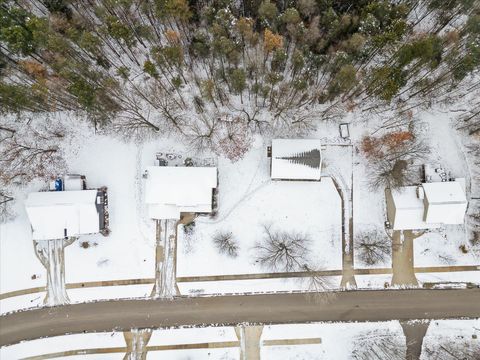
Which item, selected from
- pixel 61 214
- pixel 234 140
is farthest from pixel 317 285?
pixel 61 214

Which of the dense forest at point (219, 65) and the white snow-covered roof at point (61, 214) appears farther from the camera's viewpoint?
the white snow-covered roof at point (61, 214)

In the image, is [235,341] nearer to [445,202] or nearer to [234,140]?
[234,140]

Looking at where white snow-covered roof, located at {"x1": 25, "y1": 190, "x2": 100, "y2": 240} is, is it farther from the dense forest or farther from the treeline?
the treeline

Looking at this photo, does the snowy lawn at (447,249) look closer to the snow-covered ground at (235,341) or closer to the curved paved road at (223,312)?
the curved paved road at (223,312)

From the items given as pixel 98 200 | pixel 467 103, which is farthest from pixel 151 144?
pixel 467 103

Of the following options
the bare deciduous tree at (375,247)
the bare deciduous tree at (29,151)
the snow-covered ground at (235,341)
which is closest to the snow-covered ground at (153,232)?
the bare deciduous tree at (375,247)

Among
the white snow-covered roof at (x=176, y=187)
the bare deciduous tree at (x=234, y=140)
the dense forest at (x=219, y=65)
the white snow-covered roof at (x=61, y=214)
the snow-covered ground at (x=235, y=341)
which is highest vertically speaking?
the dense forest at (x=219, y=65)

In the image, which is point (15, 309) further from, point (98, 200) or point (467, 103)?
point (467, 103)
